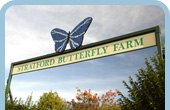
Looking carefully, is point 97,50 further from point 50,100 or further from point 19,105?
point 50,100

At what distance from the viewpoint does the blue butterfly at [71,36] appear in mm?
8002

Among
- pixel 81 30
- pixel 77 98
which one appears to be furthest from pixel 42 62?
pixel 77 98

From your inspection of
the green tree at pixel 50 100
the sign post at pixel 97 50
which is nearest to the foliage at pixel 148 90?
the sign post at pixel 97 50

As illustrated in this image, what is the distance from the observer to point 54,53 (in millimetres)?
8945

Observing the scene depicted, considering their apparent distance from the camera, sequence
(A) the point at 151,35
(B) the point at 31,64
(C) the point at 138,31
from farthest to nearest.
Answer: (B) the point at 31,64, (C) the point at 138,31, (A) the point at 151,35

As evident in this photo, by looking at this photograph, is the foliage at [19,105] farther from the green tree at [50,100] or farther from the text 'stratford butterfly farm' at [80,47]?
the green tree at [50,100]

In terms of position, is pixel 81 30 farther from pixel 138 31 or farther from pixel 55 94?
pixel 55 94

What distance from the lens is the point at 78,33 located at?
8.26 meters

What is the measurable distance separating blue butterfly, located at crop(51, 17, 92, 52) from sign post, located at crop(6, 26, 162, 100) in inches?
12.5

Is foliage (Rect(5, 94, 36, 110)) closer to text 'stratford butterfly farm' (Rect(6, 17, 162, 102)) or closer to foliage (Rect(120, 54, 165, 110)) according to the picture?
text 'stratford butterfly farm' (Rect(6, 17, 162, 102))

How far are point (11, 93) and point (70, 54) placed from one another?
407 cm

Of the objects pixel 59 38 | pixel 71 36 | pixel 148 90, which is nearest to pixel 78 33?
pixel 71 36

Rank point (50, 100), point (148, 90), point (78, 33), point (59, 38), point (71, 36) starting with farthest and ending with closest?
point (50, 100) < point (59, 38) < point (71, 36) < point (78, 33) < point (148, 90)

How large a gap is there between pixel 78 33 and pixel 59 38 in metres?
1.32
